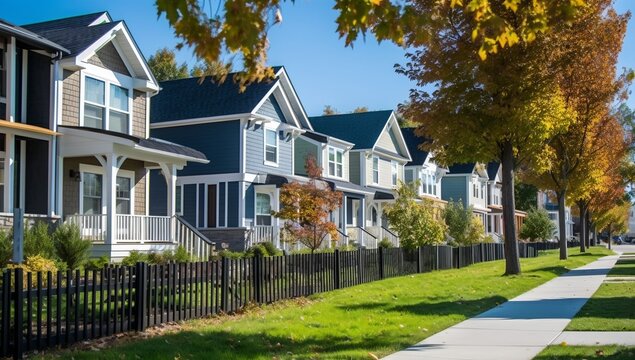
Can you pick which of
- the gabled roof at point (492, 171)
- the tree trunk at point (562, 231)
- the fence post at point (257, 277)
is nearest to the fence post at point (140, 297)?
the fence post at point (257, 277)

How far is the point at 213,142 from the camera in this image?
28.0 m

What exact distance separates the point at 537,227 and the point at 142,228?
4766 centimetres

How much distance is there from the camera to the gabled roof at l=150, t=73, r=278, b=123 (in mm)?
27906

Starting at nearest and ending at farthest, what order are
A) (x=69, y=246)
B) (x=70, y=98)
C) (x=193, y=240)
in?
(x=69, y=246)
(x=70, y=98)
(x=193, y=240)

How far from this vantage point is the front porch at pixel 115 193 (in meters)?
19.0

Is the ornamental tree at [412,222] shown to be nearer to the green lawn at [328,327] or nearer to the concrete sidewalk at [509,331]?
the green lawn at [328,327]

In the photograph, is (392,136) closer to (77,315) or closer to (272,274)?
(272,274)

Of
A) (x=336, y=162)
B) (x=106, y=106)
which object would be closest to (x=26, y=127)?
(x=106, y=106)

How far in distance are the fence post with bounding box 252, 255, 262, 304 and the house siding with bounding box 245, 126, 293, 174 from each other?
14037 millimetres

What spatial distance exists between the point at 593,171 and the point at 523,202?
55.8 m

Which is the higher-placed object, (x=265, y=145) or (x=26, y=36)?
(x=26, y=36)

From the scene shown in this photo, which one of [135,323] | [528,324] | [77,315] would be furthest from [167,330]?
[528,324]

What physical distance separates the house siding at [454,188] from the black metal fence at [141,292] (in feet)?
127

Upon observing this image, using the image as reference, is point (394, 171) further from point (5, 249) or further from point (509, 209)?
point (5, 249)
